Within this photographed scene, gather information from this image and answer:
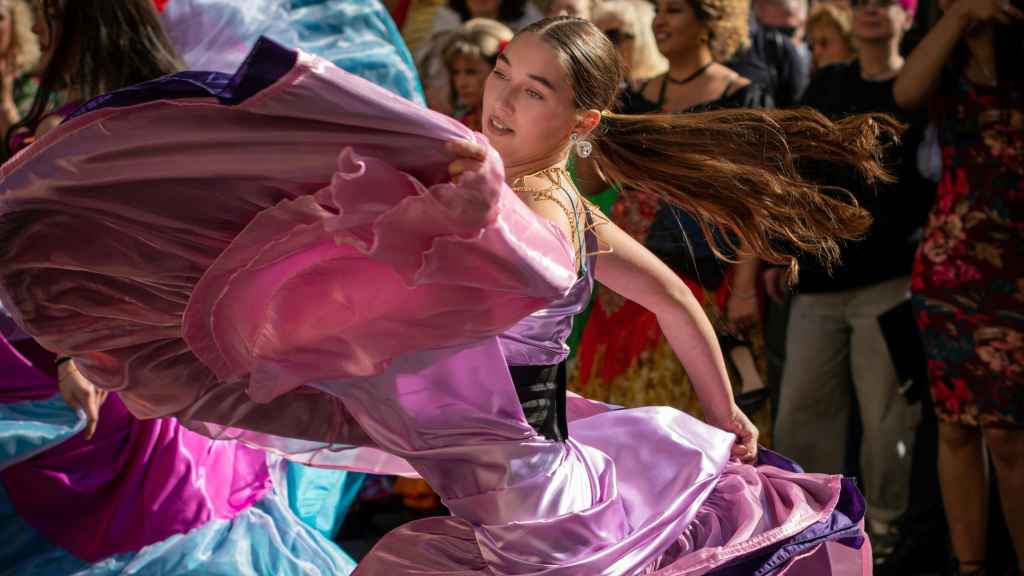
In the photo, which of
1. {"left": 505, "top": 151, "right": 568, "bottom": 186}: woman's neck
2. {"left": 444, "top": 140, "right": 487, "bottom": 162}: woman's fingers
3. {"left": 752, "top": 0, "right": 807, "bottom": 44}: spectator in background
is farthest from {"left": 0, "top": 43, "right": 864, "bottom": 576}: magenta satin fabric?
{"left": 752, "top": 0, "right": 807, "bottom": 44}: spectator in background

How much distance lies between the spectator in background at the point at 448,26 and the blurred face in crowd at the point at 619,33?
16.7 inches

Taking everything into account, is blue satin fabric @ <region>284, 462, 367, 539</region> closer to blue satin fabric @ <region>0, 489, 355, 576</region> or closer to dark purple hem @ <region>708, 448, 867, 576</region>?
blue satin fabric @ <region>0, 489, 355, 576</region>

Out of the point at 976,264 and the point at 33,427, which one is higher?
the point at 976,264

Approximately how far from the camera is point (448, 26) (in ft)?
19.2

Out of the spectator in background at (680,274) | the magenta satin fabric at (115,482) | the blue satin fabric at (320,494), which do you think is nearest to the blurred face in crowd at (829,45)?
the spectator in background at (680,274)

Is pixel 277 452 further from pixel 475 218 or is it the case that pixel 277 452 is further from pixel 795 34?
pixel 795 34

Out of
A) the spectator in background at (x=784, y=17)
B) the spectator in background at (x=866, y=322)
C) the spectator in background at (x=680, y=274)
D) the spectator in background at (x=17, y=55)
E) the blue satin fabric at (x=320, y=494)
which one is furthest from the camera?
the spectator in background at (x=784, y=17)

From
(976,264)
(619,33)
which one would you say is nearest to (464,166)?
(976,264)

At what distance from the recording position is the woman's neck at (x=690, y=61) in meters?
4.42

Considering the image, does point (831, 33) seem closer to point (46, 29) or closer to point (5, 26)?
point (46, 29)

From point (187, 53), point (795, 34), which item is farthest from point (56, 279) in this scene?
point (795, 34)

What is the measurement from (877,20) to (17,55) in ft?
11.5

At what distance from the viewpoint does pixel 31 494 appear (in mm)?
3248

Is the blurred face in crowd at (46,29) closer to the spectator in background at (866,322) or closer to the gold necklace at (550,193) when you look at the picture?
the gold necklace at (550,193)
